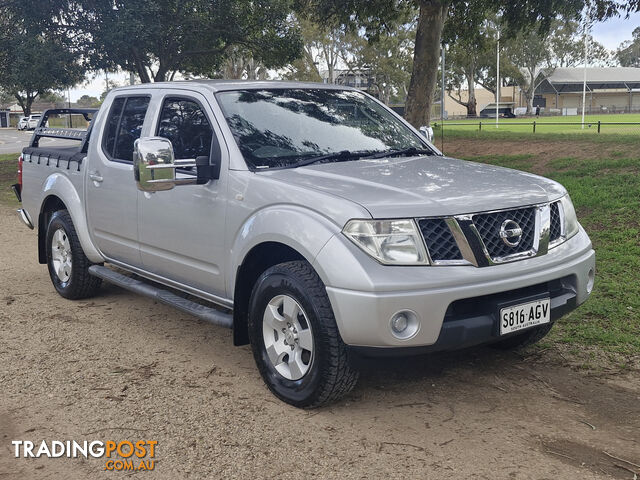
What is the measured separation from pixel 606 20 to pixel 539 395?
10964 millimetres

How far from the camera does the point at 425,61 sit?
13.2 meters

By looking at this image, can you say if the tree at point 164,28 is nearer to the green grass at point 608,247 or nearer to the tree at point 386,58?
the green grass at point 608,247

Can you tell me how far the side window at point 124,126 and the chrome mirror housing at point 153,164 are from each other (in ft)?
4.59

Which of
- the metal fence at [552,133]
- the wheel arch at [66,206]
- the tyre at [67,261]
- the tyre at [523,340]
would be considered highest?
the metal fence at [552,133]

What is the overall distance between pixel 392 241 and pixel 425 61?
10.2m

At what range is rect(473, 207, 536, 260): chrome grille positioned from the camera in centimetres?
388

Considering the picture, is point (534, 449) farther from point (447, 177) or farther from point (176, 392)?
point (176, 392)

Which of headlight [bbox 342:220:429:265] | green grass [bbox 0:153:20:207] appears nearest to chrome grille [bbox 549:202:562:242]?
headlight [bbox 342:220:429:265]

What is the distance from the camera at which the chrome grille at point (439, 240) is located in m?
3.75

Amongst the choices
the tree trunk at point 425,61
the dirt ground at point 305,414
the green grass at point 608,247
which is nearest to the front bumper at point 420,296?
the dirt ground at point 305,414

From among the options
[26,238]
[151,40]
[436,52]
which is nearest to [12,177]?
[151,40]

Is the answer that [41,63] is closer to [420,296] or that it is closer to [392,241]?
[392,241]

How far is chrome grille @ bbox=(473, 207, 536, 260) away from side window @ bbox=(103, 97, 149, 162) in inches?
117

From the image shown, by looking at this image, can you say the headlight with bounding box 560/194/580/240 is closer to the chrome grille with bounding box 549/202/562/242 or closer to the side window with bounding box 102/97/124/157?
the chrome grille with bounding box 549/202/562/242
